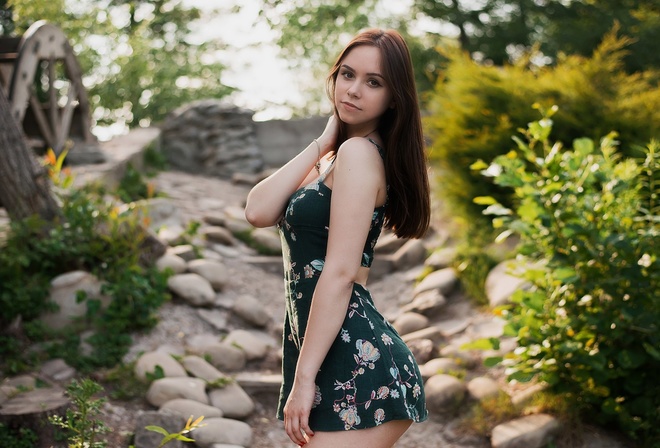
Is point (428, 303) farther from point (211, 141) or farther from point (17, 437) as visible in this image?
point (211, 141)

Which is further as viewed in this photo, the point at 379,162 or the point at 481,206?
the point at 481,206

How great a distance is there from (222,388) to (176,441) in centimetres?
89

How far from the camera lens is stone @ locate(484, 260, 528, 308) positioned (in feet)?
17.9

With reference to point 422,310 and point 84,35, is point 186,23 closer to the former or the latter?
point 84,35

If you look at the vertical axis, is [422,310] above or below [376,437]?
below

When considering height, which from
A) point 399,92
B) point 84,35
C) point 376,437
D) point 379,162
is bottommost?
point 84,35

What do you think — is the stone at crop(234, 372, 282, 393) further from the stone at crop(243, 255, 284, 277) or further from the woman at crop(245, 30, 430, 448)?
the woman at crop(245, 30, 430, 448)

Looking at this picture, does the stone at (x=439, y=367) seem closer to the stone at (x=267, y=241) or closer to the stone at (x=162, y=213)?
the stone at (x=267, y=241)

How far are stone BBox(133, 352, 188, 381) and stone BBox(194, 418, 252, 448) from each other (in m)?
0.57

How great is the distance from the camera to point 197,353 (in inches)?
198

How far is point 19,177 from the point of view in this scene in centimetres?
498

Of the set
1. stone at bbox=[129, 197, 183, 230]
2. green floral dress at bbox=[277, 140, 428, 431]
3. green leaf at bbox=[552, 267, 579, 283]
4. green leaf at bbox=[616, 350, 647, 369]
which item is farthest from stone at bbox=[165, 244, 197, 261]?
green floral dress at bbox=[277, 140, 428, 431]

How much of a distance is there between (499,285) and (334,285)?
380 cm

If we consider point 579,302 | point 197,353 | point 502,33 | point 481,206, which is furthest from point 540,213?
point 502,33
